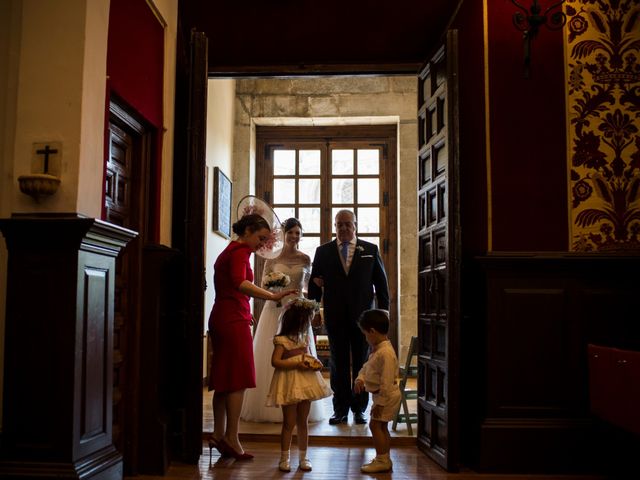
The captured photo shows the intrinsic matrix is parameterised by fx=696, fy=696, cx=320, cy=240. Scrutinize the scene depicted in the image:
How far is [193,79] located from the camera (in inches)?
169

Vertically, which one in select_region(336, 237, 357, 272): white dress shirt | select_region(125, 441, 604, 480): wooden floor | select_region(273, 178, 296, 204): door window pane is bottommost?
select_region(125, 441, 604, 480): wooden floor

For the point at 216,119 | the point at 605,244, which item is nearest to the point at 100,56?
the point at 605,244

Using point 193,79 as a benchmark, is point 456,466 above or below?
below

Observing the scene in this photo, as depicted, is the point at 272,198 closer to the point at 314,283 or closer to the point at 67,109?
the point at 314,283

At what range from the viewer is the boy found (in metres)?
4.04

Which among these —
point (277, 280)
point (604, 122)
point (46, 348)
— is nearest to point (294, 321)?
point (277, 280)

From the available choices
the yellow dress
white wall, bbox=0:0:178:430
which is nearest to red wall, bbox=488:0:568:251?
the yellow dress

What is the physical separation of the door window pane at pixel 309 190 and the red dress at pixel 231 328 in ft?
15.2

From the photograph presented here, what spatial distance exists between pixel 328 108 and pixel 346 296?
12.6 ft

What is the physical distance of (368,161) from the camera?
29.6ft

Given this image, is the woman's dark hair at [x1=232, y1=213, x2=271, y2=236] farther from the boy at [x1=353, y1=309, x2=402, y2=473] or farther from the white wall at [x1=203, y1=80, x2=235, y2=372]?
the white wall at [x1=203, y1=80, x2=235, y2=372]

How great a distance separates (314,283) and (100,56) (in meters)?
2.99

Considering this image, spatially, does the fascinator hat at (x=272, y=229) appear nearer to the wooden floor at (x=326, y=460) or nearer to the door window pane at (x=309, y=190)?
the wooden floor at (x=326, y=460)

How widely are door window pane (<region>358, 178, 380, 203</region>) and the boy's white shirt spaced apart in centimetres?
498
